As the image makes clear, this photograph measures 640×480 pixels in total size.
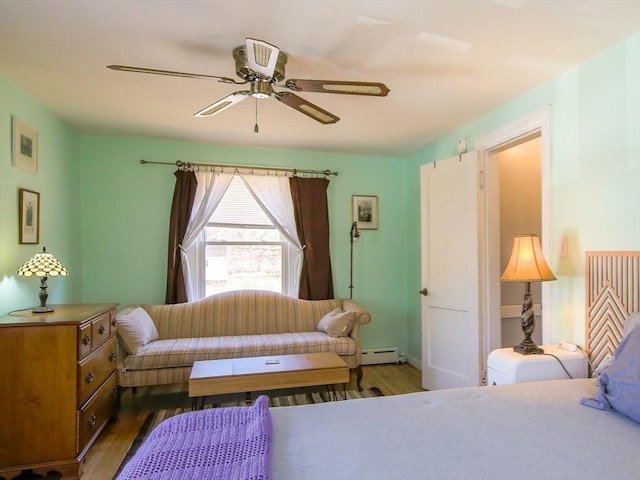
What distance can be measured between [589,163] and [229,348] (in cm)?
287

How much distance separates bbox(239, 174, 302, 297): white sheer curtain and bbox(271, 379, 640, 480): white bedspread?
2.60m

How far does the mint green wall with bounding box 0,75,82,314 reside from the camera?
234 centimetres

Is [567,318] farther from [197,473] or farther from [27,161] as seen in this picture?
[27,161]

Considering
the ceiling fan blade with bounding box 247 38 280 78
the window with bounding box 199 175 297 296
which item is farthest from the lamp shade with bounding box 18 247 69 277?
the ceiling fan blade with bounding box 247 38 280 78

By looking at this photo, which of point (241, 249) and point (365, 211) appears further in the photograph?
point (365, 211)

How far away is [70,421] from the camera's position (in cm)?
208

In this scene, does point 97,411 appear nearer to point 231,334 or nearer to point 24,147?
point 231,334

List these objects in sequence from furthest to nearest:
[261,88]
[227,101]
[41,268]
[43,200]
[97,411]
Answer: [43,200] → [97,411] → [41,268] → [227,101] → [261,88]

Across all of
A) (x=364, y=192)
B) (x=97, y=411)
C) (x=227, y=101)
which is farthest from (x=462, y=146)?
(x=97, y=411)

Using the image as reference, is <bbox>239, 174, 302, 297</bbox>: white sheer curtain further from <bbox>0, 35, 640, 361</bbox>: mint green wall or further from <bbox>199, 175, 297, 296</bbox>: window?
<bbox>0, 35, 640, 361</bbox>: mint green wall

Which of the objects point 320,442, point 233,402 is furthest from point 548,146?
point 233,402

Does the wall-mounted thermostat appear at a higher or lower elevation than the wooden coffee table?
higher

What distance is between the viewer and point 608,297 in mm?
1992

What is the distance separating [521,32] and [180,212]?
10.3 ft
